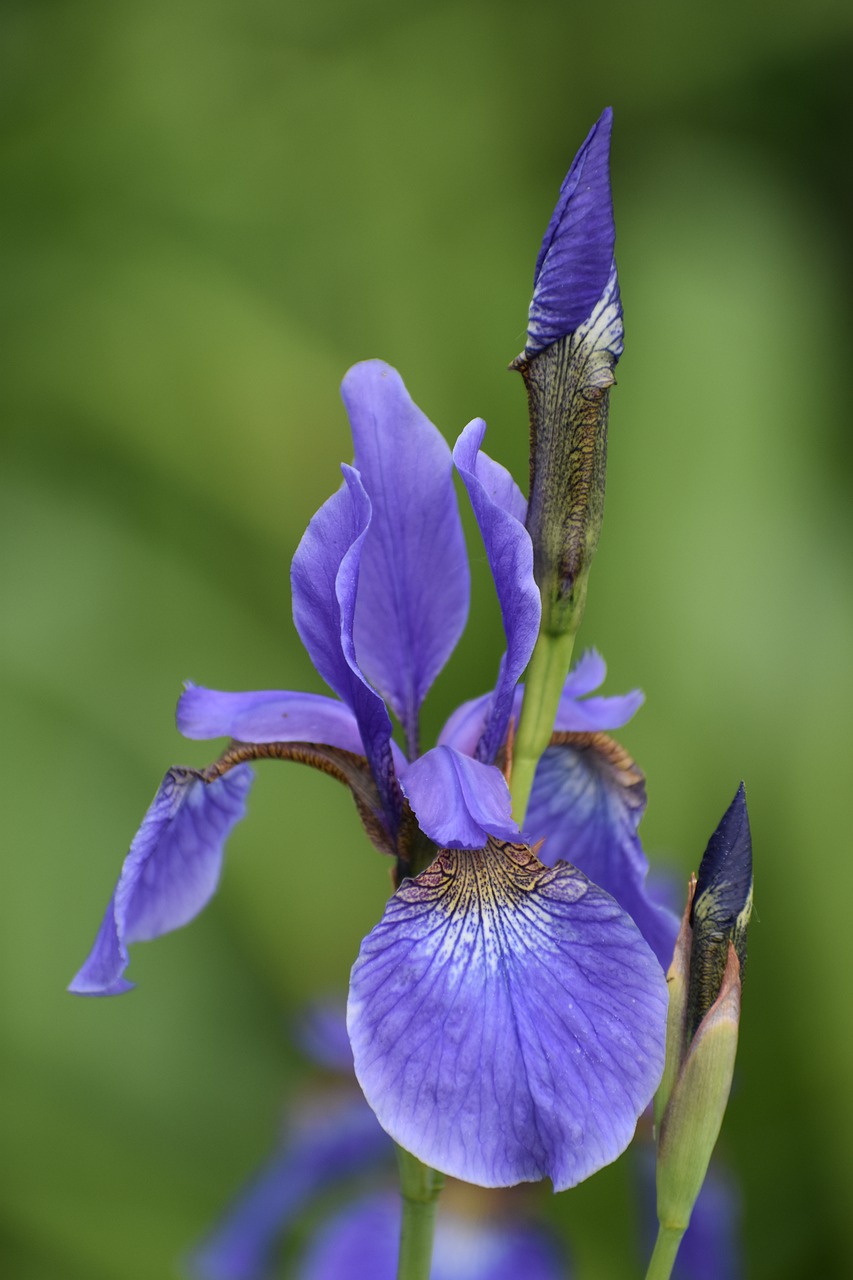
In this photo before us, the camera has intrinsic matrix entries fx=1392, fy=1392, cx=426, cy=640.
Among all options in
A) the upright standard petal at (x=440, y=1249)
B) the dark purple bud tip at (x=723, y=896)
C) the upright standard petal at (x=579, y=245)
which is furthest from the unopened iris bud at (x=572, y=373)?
the upright standard petal at (x=440, y=1249)

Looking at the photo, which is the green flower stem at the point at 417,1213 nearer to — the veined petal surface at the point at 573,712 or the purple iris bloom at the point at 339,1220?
the veined petal surface at the point at 573,712

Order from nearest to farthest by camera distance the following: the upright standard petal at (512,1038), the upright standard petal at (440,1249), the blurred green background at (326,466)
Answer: the upright standard petal at (512,1038)
the upright standard petal at (440,1249)
the blurred green background at (326,466)

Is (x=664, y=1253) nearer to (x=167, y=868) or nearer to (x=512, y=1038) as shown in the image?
(x=512, y=1038)

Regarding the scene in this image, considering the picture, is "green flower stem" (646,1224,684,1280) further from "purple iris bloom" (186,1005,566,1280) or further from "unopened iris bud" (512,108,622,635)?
"purple iris bloom" (186,1005,566,1280)

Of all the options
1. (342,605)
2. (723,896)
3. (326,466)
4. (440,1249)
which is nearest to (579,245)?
(342,605)

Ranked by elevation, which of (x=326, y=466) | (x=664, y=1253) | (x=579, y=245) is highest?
(x=326, y=466)

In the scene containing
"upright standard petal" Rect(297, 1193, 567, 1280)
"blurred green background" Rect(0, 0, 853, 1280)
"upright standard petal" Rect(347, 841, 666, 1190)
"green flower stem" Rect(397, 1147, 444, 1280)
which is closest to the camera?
"upright standard petal" Rect(347, 841, 666, 1190)

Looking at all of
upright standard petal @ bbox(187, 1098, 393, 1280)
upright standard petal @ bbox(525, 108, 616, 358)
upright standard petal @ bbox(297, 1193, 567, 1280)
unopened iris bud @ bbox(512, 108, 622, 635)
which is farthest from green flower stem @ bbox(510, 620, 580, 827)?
upright standard petal @ bbox(187, 1098, 393, 1280)
